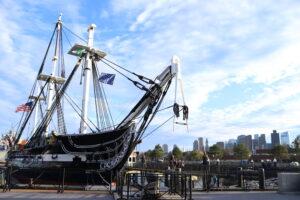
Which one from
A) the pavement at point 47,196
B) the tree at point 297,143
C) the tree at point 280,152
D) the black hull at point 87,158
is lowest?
the pavement at point 47,196

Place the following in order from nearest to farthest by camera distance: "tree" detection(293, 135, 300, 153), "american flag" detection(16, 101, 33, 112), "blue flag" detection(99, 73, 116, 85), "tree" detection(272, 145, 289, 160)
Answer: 1. "blue flag" detection(99, 73, 116, 85)
2. "american flag" detection(16, 101, 33, 112)
3. "tree" detection(272, 145, 289, 160)
4. "tree" detection(293, 135, 300, 153)

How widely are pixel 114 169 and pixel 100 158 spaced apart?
174cm

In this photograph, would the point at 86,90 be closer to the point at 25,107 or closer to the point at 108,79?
the point at 108,79

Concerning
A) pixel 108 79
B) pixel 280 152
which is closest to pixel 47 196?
pixel 108 79

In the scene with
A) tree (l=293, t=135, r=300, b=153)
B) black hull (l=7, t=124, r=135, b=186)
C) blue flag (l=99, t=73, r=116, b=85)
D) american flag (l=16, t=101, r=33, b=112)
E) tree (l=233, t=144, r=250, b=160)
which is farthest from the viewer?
tree (l=233, t=144, r=250, b=160)

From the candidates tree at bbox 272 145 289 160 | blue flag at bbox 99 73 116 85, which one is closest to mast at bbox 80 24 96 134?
blue flag at bbox 99 73 116 85

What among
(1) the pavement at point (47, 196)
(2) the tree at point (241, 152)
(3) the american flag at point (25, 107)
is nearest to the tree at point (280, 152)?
(2) the tree at point (241, 152)

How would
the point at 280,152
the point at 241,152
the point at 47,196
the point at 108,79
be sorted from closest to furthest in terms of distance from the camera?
the point at 47,196 → the point at 108,79 → the point at 280,152 → the point at 241,152

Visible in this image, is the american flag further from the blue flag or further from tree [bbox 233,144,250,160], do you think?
tree [bbox 233,144,250,160]

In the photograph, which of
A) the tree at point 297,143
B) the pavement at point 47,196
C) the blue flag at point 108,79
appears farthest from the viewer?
the tree at point 297,143

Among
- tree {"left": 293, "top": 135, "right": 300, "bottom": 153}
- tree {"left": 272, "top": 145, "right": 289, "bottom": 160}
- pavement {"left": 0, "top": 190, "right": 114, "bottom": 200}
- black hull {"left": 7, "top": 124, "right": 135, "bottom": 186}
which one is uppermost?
tree {"left": 293, "top": 135, "right": 300, "bottom": 153}

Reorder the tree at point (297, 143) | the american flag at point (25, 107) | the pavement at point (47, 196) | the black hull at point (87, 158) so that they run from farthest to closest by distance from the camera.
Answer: the tree at point (297, 143), the american flag at point (25, 107), the black hull at point (87, 158), the pavement at point (47, 196)

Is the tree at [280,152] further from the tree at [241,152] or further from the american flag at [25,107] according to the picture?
the american flag at [25,107]

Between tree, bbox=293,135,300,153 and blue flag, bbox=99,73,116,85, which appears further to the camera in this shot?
tree, bbox=293,135,300,153
